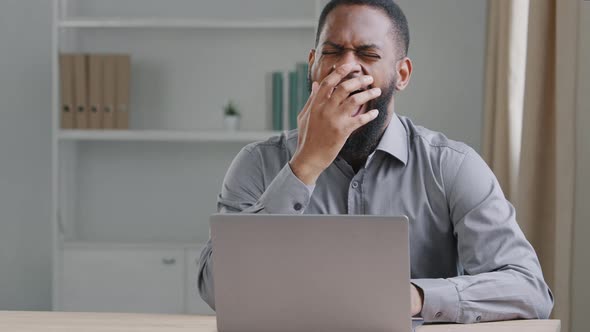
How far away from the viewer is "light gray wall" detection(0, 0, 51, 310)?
3.75 m

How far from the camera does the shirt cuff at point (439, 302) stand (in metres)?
1.40

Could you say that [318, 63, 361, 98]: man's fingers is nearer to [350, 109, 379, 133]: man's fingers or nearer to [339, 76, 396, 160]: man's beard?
[350, 109, 379, 133]: man's fingers

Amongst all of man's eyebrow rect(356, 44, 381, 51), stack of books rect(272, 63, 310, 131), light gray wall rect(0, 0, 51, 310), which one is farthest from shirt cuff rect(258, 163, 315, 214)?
light gray wall rect(0, 0, 51, 310)

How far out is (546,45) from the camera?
108 inches

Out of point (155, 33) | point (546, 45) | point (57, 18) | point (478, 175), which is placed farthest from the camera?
point (155, 33)

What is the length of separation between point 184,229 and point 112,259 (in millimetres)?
389

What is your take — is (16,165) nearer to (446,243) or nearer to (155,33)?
(155,33)

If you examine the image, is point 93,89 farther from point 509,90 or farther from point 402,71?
point 402,71

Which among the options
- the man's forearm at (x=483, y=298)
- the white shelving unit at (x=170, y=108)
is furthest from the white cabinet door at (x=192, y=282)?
the man's forearm at (x=483, y=298)

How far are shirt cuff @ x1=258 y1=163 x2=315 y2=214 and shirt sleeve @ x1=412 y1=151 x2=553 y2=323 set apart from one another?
249 mm

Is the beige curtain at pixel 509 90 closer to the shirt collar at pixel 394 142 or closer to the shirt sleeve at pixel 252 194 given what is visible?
the shirt collar at pixel 394 142

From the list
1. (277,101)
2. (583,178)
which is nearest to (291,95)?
(277,101)

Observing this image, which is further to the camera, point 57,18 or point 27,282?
point 27,282

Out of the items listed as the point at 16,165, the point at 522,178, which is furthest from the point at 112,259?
the point at 522,178
